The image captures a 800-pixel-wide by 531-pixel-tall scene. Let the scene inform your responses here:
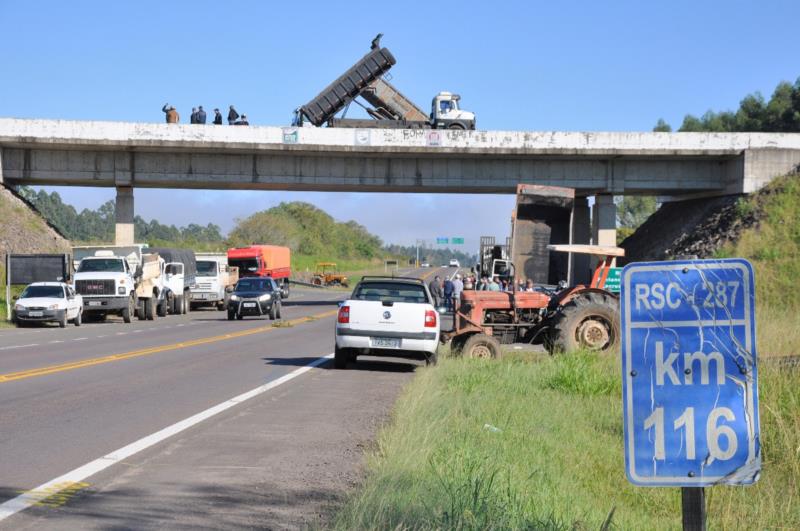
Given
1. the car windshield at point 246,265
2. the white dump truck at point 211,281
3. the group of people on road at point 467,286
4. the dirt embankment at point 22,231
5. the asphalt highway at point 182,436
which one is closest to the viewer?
the asphalt highway at point 182,436

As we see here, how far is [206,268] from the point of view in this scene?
2044 inches

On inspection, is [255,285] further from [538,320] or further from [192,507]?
[192,507]

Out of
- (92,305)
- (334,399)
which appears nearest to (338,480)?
(334,399)

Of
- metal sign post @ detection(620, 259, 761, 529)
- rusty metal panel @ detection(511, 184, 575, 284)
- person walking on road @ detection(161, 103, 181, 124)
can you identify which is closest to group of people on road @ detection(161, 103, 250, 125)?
person walking on road @ detection(161, 103, 181, 124)

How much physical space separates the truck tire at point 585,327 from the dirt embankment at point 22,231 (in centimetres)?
3693

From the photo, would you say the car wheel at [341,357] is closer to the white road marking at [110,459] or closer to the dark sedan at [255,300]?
the white road marking at [110,459]

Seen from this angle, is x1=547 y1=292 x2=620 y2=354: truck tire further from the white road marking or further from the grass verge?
the white road marking

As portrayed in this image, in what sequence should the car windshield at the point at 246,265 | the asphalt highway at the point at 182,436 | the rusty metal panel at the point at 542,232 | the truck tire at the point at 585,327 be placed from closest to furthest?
the asphalt highway at the point at 182,436 < the truck tire at the point at 585,327 < the rusty metal panel at the point at 542,232 < the car windshield at the point at 246,265

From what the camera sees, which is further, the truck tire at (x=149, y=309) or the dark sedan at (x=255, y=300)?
the truck tire at (x=149, y=309)

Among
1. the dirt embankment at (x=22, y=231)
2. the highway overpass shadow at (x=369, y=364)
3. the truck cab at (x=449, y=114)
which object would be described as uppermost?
the truck cab at (x=449, y=114)

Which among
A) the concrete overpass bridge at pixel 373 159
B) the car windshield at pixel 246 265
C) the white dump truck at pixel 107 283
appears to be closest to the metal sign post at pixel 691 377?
the white dump truck at pixel 107 283

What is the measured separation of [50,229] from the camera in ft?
171

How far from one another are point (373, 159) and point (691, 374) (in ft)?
153

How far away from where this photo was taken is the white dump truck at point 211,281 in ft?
169
